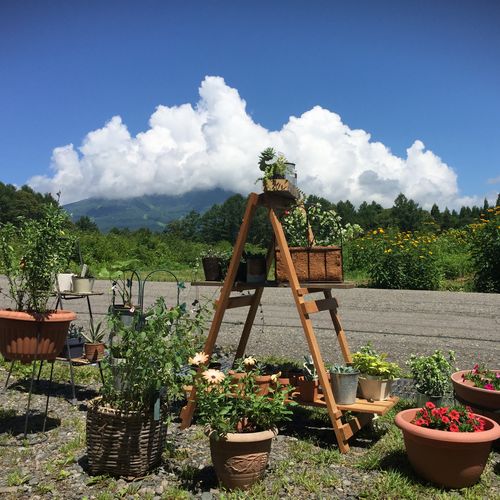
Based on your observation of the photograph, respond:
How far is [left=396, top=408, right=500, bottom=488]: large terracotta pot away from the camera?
3.40 meters

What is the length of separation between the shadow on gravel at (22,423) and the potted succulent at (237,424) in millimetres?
1711

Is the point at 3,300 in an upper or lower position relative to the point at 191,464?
upper

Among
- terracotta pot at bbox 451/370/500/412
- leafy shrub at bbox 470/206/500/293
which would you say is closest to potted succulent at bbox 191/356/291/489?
terracotta pot at bbox 451/370/500/412

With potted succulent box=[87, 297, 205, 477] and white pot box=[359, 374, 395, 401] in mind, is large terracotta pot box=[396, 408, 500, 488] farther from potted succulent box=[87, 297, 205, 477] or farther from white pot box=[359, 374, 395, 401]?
potted succulent box=[87, 297, 205, 477]

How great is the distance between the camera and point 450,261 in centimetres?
1684

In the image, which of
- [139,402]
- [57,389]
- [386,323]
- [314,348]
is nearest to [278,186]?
[314,348]

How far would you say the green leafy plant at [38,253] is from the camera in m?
4.36

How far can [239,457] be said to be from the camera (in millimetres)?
3465

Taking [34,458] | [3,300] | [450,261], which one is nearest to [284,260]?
[34,458]

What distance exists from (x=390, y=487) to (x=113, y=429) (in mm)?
1785

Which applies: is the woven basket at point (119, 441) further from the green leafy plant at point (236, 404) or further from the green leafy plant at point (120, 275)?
the green leafy plant at point (120, 275)

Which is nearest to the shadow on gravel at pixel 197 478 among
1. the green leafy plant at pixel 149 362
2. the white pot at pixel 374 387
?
the green leafy plant at pixel 149 362

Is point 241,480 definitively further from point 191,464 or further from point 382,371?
point 382,371

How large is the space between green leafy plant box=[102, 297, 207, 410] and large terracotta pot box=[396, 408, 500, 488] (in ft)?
5.17
